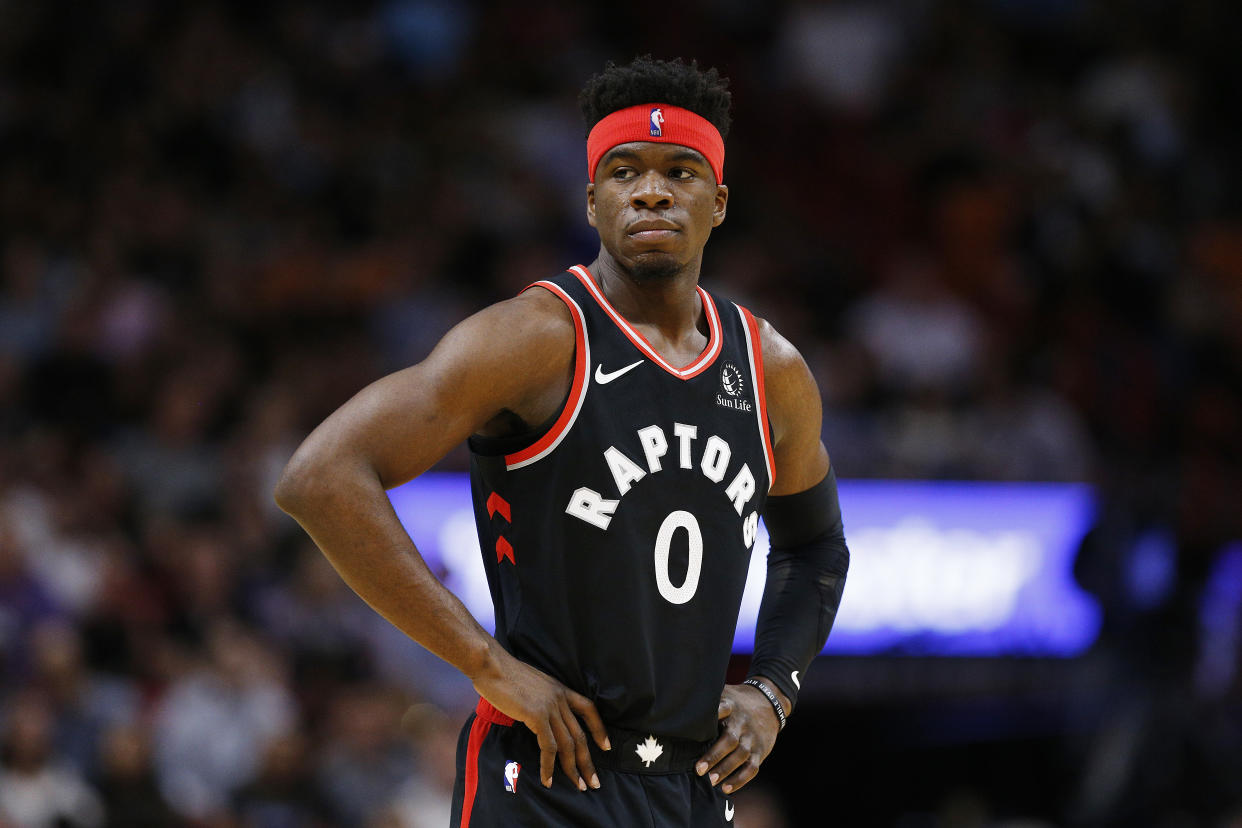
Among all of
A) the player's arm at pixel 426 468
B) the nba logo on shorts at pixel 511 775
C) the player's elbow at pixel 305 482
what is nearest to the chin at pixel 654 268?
the player's arm at pixel 426 468

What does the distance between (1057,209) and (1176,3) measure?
314cm

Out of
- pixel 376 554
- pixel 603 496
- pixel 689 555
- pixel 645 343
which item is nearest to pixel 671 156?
pixel 645 343

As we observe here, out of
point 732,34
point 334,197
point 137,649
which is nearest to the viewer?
point 137,649

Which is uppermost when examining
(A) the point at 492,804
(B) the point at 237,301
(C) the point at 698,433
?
(B) the point at 237,301

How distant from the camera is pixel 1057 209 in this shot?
12.2 meters

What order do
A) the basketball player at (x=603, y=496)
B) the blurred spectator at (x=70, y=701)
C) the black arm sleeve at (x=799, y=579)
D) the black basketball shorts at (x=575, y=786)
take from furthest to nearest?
the blurred spectator at (x=70, y=701), the black arm sleeve at (x=799, y=579), the black basketball shorts at (x=575, y=786), the basketball player at (x=603, y=496)

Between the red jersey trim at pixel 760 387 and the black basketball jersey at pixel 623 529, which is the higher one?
the red jersey trim at pixel 760 387

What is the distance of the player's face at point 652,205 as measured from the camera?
3678 mm

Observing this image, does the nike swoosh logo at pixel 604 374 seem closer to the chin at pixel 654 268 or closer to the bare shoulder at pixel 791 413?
the chin at pixel 654 268

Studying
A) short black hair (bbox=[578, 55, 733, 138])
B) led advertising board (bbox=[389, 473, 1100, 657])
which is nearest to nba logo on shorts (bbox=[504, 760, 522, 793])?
short black hair (bbox=[578, 55, 733, 138])

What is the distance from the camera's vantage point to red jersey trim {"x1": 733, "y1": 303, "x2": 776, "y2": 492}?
386 centimetres

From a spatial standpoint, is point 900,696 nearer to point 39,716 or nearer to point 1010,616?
point 1010,616

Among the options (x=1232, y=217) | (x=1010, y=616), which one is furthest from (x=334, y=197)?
(x=1232, y=217)

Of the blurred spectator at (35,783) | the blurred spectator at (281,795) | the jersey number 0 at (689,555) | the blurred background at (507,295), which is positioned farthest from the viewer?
the blurred background at (507,295)
